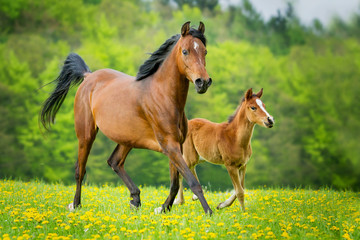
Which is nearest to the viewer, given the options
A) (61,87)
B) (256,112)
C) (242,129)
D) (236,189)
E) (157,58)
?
(157,58)

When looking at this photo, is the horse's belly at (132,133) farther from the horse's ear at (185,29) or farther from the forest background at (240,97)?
the forest background at (240,97)

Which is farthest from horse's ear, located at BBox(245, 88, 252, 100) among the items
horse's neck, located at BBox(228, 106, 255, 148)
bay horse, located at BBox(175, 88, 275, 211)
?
horse's neck, located at BBox(228, 106, 255, 148)

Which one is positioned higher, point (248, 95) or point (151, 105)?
point (248, 95)

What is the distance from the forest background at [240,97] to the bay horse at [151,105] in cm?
Answer: 1412

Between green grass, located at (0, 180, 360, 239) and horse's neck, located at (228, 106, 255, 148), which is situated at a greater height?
horse's neck, located at (228, 106, 255, 148)

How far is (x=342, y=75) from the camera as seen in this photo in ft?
85.9

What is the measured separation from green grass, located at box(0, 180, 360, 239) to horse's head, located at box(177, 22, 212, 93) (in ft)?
5.91

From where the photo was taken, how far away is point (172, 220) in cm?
532


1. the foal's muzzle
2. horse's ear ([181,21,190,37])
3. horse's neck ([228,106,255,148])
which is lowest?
horse's neck ([228,106,255,148])

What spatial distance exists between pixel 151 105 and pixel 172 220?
5.66 feet

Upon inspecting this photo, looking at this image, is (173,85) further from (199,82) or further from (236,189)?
(236,189)

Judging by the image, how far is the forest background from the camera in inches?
931

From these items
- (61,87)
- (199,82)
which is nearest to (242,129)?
(199,82)

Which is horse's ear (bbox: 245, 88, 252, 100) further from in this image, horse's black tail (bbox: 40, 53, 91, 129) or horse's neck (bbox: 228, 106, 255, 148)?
horse's black tail (bbox: 40, 53, 91, 129)
